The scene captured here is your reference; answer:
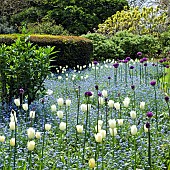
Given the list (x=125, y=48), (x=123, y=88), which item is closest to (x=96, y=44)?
(x=125, y=48)

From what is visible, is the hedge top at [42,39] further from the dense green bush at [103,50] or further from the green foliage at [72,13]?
the green foliage at [72,13]

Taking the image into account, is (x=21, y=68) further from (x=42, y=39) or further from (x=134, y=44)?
(x=134, y=44)

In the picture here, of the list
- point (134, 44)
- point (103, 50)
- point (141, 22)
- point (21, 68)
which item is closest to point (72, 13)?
point (141, 22)

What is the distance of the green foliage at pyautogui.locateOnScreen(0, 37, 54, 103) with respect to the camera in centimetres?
552

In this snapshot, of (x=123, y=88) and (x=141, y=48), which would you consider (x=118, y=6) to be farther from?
(x=123, y=88)

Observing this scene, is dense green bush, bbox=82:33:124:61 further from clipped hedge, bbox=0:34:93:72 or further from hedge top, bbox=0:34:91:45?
hedge top, bbox=0:34:91:45

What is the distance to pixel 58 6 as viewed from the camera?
21.4 m

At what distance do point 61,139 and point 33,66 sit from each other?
1.94 m

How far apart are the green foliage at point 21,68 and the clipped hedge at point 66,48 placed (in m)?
4.10

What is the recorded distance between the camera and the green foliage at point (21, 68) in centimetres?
552

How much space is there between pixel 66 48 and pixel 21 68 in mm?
5225

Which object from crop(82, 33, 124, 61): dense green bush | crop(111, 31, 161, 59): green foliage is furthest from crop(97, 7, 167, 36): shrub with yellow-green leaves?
crop(82, 33, 124, 61): dense green bush

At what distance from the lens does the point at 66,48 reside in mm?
10633

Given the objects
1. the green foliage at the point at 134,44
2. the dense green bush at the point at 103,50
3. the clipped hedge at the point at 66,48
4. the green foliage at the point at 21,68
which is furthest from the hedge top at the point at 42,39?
the green foliage at the point at 134,44
